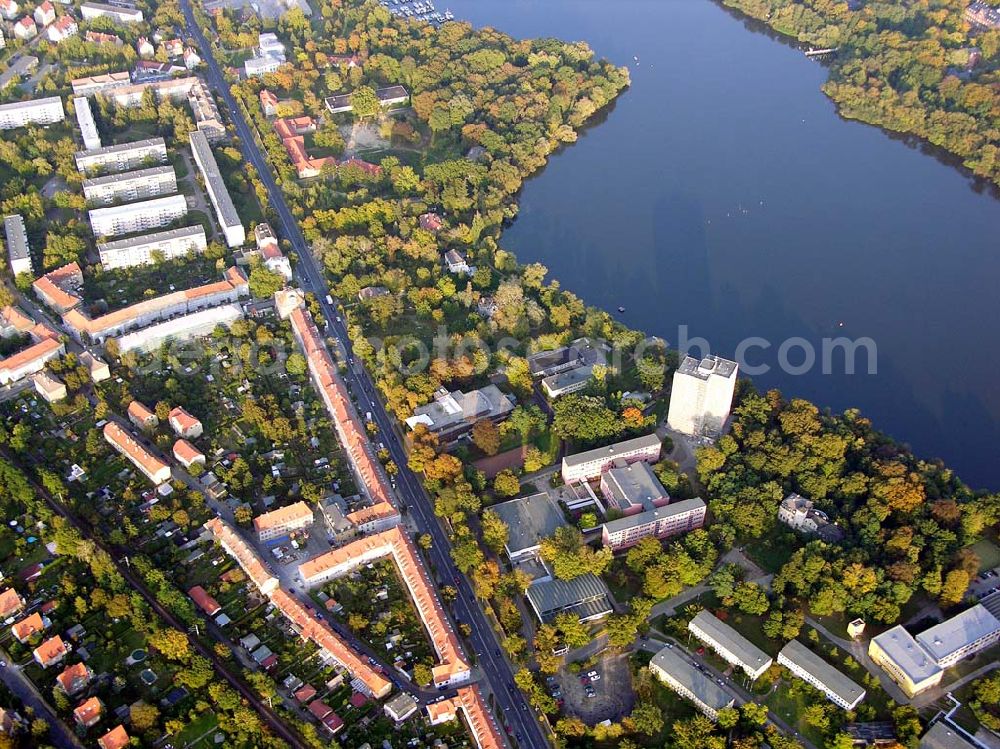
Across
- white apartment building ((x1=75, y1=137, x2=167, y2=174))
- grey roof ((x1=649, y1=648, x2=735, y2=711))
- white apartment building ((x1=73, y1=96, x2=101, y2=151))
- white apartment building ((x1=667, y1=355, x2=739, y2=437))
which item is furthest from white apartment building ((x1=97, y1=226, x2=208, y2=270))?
grey roof ((x1=649, y1=648, x2=735, y2=711))

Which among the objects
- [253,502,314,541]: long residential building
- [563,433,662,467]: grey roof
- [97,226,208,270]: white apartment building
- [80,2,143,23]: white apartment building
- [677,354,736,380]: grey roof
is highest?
[80,2,143,23]: white apartment building

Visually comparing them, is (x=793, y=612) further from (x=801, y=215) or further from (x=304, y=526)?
(x=801, y=215)

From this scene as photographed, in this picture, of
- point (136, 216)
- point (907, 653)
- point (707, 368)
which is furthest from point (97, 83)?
point (907, 653)

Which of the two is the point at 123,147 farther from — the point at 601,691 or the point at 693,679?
the point at 693,679

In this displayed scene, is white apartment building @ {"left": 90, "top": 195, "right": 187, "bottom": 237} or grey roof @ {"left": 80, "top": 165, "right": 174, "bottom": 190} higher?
grey roof @ {"left": 80, "top": 165, "right": 174, "bottom": 190}

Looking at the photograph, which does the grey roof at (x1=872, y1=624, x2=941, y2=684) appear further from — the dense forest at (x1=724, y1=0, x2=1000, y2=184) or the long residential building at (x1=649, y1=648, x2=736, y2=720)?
the dense forest at (x1=724, y1=0, x2=1000, y2=184)

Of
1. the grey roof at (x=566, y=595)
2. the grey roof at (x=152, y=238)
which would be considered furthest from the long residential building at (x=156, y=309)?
the grey roof at (x=566, y=595)

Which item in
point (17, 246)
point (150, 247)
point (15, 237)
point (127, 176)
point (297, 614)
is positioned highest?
point (127, 176)
